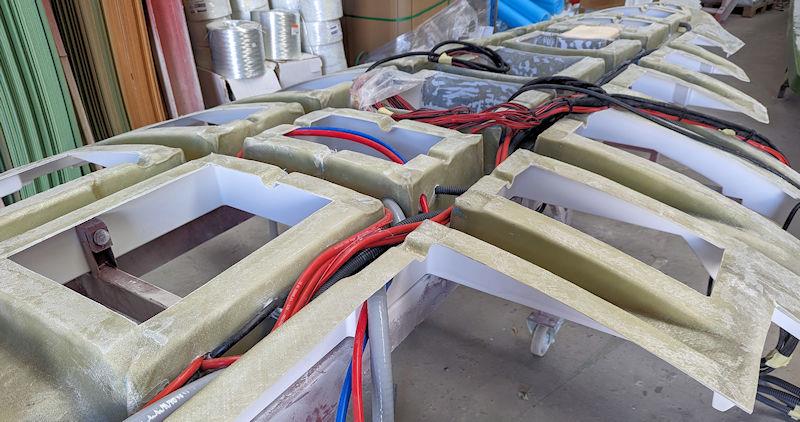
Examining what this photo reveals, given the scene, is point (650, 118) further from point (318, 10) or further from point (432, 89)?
point (318, 10)

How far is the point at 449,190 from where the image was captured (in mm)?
1041

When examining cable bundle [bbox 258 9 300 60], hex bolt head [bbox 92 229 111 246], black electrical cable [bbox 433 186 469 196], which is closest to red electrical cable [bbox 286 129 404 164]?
black electrical cable [bbox 433 186 469 196]

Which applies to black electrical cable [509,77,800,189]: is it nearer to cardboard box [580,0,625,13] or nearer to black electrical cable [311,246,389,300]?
black electrical cable [311,246,389,300]

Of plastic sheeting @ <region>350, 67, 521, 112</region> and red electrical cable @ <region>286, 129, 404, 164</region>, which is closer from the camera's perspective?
red electrical cable @ <region>286, 129, 404, 164</region>

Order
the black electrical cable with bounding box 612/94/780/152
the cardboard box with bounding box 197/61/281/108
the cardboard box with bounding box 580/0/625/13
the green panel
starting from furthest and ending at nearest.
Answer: the cardboard box with bounding box 580/0/625/13
the cardboard box with bounding box 197/61/281/108
the green panel
the black electrical cable with bounding box 612/94/780/152

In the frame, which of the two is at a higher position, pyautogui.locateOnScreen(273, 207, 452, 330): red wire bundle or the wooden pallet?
pyautogui.locateOnScreen(273, 207, 452, 330): red wire bundle

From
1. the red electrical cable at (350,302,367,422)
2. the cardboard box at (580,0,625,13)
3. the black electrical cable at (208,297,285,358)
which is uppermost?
the black electrical cable at (208,297,285,358)

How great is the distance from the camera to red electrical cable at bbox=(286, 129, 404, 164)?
3.78 ft

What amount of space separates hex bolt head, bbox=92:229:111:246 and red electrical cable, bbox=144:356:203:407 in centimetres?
39

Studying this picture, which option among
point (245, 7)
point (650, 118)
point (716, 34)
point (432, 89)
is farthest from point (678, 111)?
point (245, 7)

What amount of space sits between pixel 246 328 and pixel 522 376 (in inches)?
56.2

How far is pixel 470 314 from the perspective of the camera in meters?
2.21

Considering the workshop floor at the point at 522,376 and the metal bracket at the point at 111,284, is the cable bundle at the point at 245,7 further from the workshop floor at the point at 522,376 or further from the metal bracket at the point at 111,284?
the metal bracket at the point at 111,284

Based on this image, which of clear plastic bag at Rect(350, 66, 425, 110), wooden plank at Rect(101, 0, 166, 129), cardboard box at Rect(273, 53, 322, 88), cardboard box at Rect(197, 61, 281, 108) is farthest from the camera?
cardboard box at Rect(273, 53, 322, 88)
